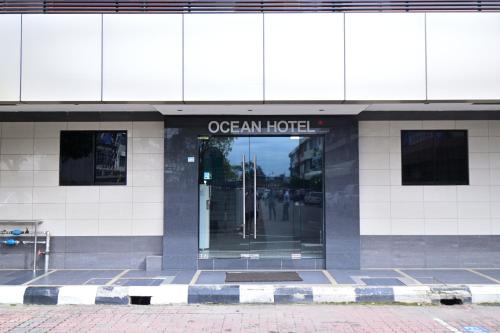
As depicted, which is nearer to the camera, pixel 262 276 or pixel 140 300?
pixel 140 300

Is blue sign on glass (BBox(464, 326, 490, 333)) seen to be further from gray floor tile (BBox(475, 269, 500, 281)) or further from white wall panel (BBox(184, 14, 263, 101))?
white wall panel (BBox(184, 14, 263, 101))

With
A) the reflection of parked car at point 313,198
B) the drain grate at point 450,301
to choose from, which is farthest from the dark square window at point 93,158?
the drain grate at point 450,301

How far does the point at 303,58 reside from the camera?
28.5ft

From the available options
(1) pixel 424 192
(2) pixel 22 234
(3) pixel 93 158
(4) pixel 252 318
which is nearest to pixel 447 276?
(1) pixel 424 192

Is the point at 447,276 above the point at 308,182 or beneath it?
beneath

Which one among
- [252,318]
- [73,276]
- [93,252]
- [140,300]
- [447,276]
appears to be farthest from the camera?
[93,252]

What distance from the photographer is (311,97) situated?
28.3 feet

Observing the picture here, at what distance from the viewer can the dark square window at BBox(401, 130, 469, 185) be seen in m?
10.3

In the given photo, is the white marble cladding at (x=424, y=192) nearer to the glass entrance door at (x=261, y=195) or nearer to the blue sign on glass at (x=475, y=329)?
the glass entrance door at (x=261, y=195)

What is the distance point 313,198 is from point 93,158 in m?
5.08

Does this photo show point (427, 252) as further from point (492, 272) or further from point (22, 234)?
point (22, 234)

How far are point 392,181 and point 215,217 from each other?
4089 mm

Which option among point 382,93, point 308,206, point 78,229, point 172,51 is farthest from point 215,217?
point 382,93

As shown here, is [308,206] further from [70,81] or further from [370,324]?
[70,81]
